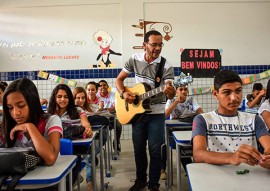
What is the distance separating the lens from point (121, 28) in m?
5.40

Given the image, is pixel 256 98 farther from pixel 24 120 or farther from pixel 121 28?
pixel 24 120

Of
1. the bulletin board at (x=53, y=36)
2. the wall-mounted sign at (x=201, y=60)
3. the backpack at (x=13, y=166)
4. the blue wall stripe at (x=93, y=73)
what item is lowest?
the backpack at (x=13, y=166)

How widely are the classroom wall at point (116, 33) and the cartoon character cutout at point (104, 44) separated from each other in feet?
0.25

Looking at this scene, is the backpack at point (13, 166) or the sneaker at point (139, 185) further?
the sneaker at point (139, 185)

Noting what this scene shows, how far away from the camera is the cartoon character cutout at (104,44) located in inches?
214

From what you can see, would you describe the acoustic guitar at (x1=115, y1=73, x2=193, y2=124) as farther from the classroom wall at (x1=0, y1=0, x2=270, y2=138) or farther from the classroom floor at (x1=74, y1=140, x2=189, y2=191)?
the classroom wall at (x1=0, y1=0, x2=270, y2=138)

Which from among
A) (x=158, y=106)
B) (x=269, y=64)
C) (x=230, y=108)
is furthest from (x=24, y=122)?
(x=269, y=64)

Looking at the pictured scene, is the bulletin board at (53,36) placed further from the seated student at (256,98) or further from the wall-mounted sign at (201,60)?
the seated student at (256,98)

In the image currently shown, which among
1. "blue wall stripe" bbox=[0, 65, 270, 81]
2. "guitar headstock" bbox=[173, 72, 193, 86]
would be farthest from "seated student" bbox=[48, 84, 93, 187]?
"blue wall stripe" bbox=[0, 65, 270, 81]

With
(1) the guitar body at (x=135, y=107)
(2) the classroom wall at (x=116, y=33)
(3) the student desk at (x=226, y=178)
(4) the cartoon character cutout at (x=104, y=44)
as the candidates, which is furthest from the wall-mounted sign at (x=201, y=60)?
(3) the student desk at (x=226, y=178)

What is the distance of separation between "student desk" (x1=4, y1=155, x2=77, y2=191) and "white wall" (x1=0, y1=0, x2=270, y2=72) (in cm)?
428

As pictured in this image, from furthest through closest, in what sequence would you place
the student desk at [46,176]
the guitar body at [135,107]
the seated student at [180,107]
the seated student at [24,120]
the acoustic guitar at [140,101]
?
1. the seated student at [180,107]
2. the guitar body at [135,107]
3. the acoustic guitar at [140,101]
4. the seated student at [24,120]
5. the student desk at [46,176]

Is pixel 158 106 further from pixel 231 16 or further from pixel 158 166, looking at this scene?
pixel 231 16

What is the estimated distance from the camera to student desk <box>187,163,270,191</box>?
95 cm
